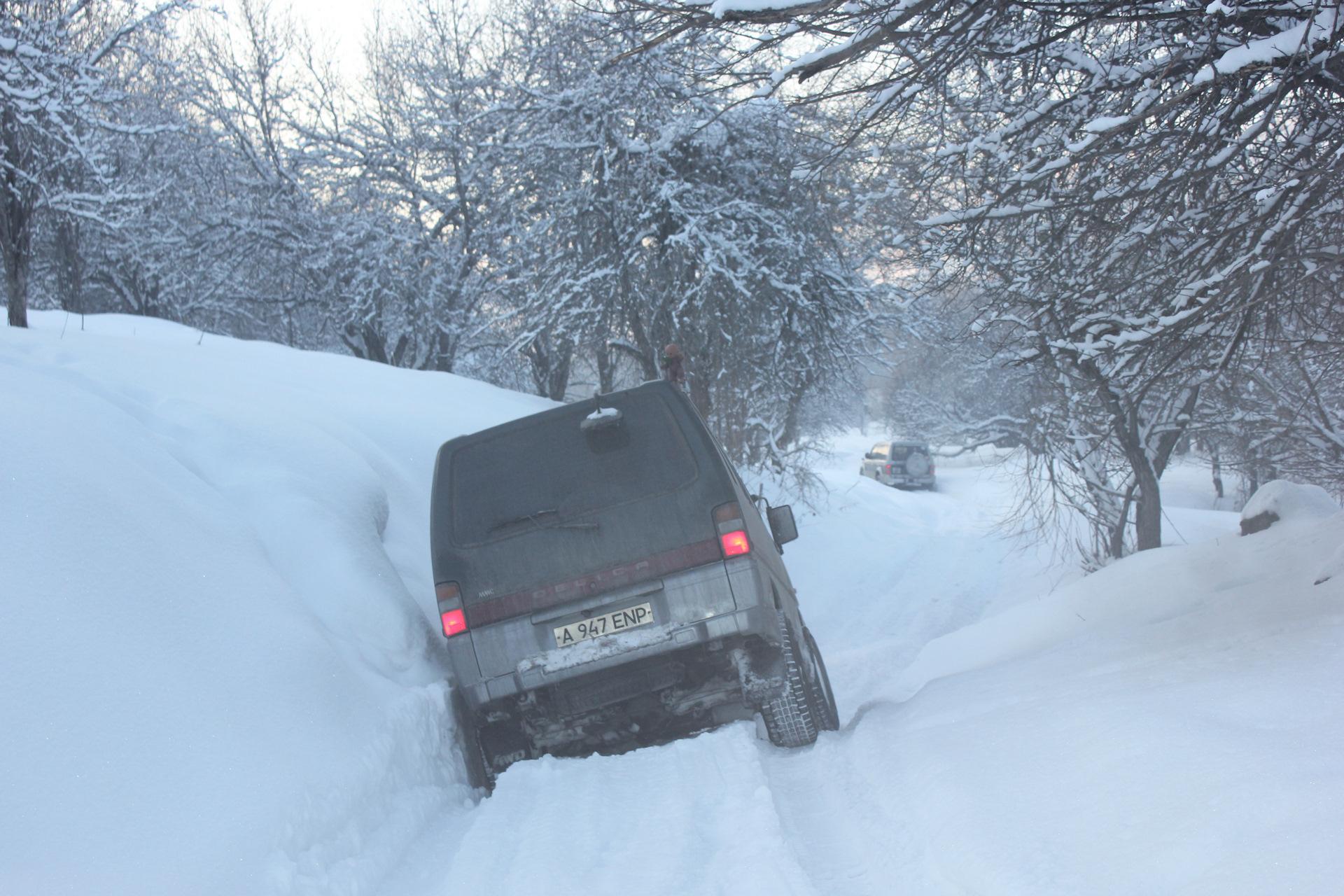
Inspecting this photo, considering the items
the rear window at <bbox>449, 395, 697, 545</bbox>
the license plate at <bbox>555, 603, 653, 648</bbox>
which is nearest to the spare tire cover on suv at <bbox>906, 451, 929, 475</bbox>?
the rear window at <bbox>449, 395, 697, 545</bbox>

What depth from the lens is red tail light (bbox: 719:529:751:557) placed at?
412cm

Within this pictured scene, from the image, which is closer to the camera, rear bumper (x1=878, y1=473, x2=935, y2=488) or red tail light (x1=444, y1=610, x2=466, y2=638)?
red tail light (x1=444, y1=610, x2=466, y2=638)

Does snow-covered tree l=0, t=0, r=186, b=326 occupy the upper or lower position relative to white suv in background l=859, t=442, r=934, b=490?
upper

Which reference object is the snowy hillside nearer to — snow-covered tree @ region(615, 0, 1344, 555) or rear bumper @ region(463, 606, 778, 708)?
rear bumper @ region(463, 606, 778, 708)

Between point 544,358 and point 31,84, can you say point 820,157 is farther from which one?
point 544,358

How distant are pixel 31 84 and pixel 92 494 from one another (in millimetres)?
8187

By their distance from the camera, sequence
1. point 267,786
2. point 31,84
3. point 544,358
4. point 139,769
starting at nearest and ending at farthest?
point 139,769 → point 267,786 → point 31,84 → point 544,358

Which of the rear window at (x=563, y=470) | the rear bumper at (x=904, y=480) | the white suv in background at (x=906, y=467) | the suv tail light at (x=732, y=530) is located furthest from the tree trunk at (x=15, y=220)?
the white suv in background at (x=906, y=467)

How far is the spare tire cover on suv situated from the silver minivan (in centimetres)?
2700

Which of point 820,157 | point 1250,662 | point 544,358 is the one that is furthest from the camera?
point 544,358

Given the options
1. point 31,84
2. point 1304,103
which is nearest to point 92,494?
point 1304,103

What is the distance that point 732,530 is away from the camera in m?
4.14

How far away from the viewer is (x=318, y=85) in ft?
66.2

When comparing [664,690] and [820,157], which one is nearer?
[664,690]
